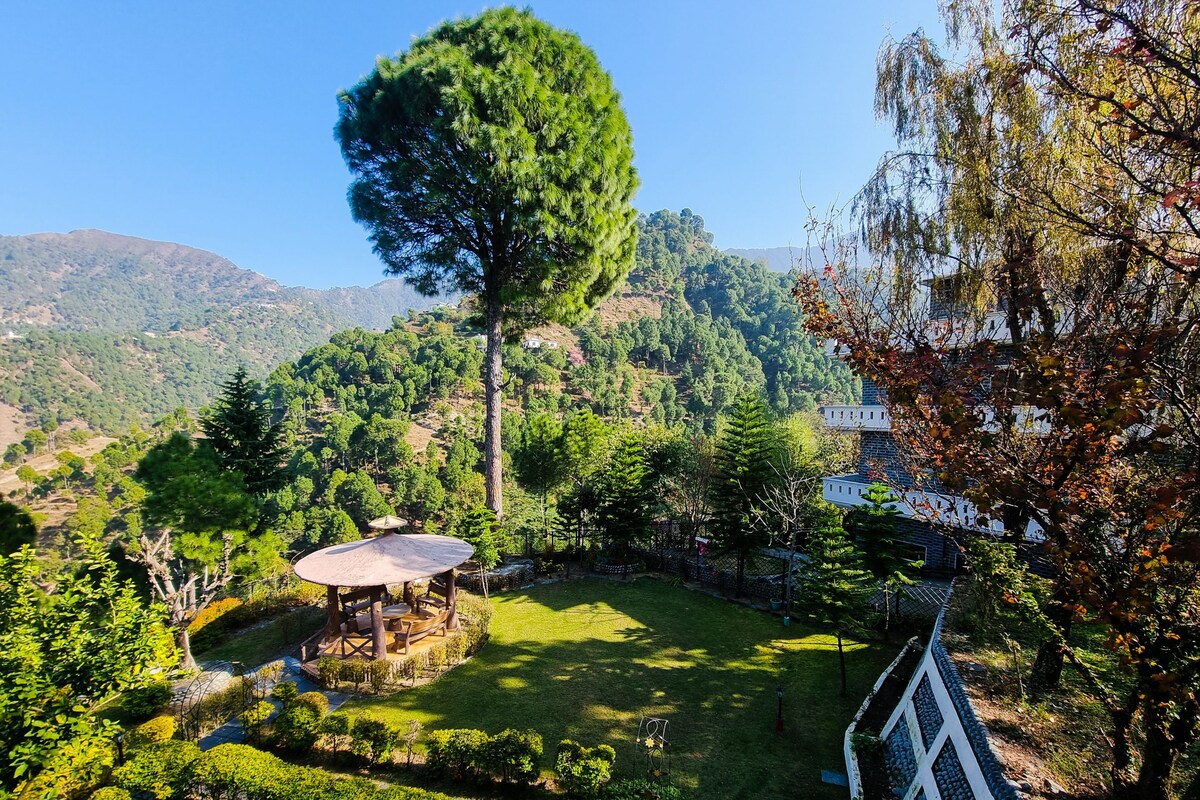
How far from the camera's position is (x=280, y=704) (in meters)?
8.12

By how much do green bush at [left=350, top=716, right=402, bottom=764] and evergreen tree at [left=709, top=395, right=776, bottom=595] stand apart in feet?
31.2

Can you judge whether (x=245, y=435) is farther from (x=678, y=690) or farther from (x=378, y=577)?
(x=678, y=690)

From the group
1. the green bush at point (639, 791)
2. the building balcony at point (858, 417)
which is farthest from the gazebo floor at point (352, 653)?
the building balcony at point (858, 417)

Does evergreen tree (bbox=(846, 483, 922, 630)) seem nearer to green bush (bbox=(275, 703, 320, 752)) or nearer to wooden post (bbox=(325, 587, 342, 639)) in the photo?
green bush (bbox=(275, 703, 320, 752))

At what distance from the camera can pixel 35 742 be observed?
456cm

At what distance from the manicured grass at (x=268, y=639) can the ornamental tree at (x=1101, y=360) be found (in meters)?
11.2

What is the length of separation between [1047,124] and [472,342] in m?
85.0

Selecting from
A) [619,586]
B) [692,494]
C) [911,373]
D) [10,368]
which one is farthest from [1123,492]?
[10,368]

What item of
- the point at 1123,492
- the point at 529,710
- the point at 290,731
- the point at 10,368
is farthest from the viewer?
the point at 10,368

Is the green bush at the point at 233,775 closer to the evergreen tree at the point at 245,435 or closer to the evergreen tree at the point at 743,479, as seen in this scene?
the evergreen tree at the point at 245,435

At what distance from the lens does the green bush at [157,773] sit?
5707mm

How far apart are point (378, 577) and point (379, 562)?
0.42 meters

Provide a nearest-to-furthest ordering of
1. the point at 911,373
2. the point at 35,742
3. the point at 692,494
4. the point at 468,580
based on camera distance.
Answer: the point at 911,373 → the point at 35,742 → the point at 468,580 → the point at 692,494

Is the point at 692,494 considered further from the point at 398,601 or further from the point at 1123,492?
the point at 1123,492
